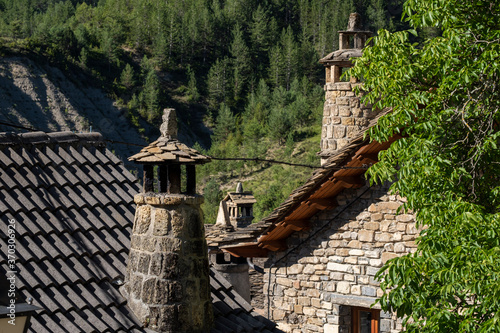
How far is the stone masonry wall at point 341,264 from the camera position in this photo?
29.7 ft

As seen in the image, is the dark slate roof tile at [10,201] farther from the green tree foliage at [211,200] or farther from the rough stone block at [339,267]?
the green tree foliage at [211,200]

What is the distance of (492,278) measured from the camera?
19.0ft

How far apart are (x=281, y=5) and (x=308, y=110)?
37919mm

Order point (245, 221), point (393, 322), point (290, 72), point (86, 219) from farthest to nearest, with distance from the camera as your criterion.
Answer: point (290, 72)
point (245, 221)
point (393, 322)
point (86, 219)

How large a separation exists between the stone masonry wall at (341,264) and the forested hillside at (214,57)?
43909 millimetres

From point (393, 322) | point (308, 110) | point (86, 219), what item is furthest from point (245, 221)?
point (308, 110)

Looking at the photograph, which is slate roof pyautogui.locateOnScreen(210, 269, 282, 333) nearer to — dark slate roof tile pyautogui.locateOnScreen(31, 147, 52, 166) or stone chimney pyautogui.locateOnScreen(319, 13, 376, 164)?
dark slate roof tile pyautogui.locateOnScreen(31, 147, 52, 166)

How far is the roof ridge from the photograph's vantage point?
674cm

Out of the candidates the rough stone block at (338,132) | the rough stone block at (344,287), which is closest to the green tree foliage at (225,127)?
the rough stone block at (338,132)

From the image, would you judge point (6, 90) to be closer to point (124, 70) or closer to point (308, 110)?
point (124, 70)

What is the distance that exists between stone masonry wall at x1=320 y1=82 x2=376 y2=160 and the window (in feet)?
10.9

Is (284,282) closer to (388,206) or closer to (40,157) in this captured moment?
(388,206)

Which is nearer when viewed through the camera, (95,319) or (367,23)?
(95,319)

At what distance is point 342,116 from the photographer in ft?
39.9
